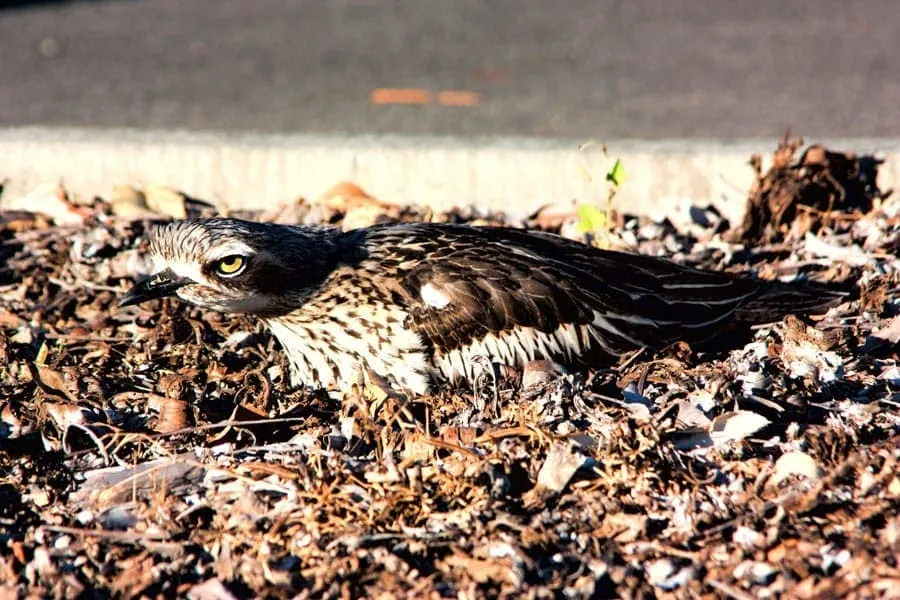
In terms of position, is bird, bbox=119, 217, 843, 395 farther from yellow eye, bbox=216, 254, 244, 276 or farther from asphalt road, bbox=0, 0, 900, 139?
asphalt road, bbox=0, 0, 900, 139

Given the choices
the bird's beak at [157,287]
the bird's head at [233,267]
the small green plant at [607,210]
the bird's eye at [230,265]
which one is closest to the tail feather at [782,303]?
the small green plant at [607,210]

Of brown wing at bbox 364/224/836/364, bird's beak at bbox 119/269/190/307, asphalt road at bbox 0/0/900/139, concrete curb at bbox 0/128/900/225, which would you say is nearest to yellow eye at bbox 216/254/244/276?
bird's beak at bbox 119/269/190/307

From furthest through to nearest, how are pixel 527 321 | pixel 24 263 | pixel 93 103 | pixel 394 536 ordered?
1. pixel 93 103
2. pixel 24 263
3. pixel 527 321
4. pixel 394 536

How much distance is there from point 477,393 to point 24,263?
3.28 m

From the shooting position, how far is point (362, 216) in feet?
23.5

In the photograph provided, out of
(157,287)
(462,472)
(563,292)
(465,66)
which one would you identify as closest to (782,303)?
(563,292)

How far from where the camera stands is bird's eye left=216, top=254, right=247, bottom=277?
537 cm

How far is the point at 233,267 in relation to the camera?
17.7ft

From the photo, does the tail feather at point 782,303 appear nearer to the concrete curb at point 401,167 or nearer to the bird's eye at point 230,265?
the concrete curb at point 401,167

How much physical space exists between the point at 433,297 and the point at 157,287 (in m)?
1.25

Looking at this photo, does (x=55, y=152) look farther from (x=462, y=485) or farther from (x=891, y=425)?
(x=891, y=425)

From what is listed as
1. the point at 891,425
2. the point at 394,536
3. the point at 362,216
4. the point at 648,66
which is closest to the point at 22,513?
the point at 394,536

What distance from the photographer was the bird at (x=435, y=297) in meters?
5.38

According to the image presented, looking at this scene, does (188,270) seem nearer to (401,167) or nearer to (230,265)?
(230,265)
